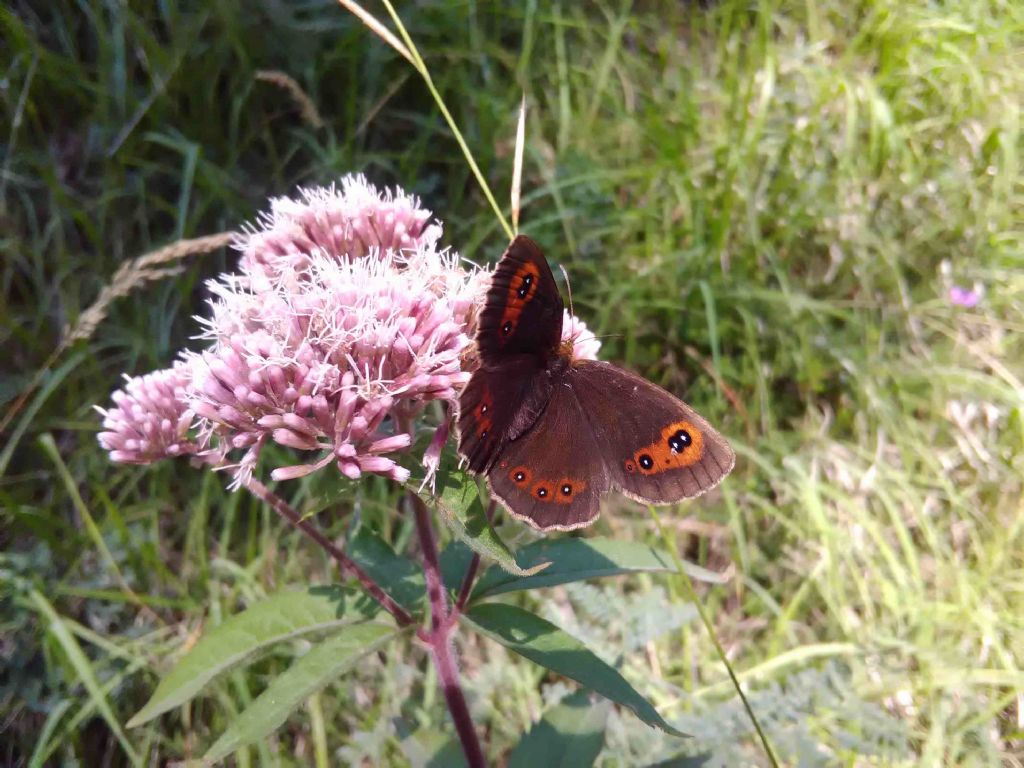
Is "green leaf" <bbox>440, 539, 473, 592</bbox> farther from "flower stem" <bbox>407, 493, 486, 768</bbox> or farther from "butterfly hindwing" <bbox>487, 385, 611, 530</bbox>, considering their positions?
"butterfly hindwing" <bbox>487, 385, 611, 530</bbox>

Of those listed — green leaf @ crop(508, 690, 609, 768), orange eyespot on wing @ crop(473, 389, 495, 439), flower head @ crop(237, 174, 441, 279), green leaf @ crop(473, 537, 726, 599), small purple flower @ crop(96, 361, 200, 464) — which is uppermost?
flower head @ crop(237, 174, 441, 279)

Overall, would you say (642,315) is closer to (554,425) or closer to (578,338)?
(578,338)

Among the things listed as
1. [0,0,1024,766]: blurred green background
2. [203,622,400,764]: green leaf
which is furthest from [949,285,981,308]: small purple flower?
[203,622,400,764]: green leaf

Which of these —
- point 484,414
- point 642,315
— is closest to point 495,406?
point 484,414

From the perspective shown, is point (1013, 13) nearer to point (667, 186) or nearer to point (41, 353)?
point (667, 186)

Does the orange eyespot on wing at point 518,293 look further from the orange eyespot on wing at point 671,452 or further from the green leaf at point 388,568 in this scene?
the green leaf at point 388,568

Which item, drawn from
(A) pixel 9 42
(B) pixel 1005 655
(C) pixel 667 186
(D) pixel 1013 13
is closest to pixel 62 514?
(A) pixel 9 42
